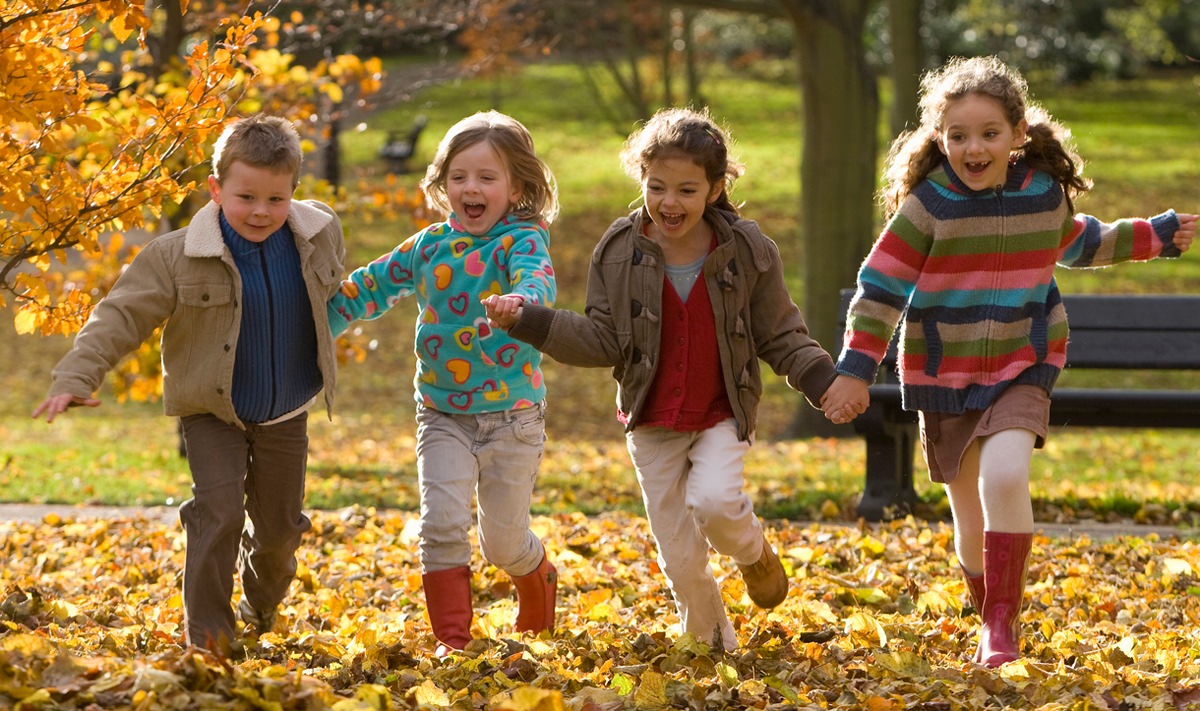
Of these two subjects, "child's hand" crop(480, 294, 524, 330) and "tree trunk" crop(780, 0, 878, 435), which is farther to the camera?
"tree trunk" crop(780, 0, 878, 435)

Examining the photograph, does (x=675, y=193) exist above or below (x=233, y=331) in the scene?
above

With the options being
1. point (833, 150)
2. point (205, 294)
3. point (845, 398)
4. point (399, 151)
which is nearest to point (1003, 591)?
point (845, 398)

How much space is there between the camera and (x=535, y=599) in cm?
467

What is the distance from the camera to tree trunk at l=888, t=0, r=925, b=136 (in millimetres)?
11984

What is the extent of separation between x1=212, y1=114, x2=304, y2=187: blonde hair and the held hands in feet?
5.69

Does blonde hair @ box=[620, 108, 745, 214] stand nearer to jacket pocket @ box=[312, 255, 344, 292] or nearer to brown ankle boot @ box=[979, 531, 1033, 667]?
jacket pocket @ box=[312, 255, 344, 292]

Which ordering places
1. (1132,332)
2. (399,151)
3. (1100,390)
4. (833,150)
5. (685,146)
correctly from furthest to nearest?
(399,151) < (833,150) < (1132,332) < (1100,390) < (685,146)

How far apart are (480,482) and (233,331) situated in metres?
0.89

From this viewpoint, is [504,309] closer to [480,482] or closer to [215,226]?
[480,482]

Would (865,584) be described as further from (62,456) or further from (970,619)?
(62,456)

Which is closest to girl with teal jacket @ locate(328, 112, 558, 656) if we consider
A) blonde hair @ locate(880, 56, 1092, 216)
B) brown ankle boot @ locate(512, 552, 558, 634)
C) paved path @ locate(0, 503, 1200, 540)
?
brown ankle boot @ locate(512, 552, 558, 634)

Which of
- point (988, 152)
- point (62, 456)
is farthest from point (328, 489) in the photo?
point (988, 152)

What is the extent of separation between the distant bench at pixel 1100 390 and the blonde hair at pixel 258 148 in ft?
11.0

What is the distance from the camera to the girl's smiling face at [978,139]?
13.4 ft
